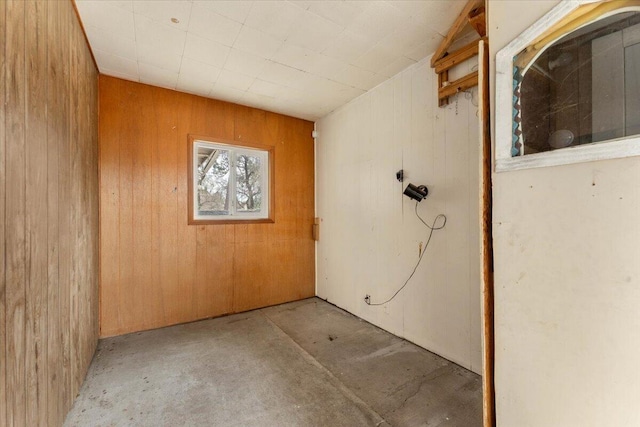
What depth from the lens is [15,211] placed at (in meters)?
1.09

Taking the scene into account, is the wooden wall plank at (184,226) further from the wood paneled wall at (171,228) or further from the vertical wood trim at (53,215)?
the vertical wood trim at (53,215)

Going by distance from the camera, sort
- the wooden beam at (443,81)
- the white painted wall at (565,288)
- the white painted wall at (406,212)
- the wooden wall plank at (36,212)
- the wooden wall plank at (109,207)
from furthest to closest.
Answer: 1. the wooden wall plank at (109,207)
2. the wooden beam at (443,81)
3. the white painted wall at (406,212)
4. the wooden wall plank at (36,212)
5. the white painted wall at (565,288)

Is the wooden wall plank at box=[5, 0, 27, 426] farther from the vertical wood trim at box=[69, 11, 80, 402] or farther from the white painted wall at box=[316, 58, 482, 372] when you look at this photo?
the white painted wall at box=[316, 58, 482, 372]

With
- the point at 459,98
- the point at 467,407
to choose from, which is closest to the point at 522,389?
the point at 467,407

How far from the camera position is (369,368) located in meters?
2.15

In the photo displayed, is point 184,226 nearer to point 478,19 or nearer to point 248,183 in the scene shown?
point 248,183

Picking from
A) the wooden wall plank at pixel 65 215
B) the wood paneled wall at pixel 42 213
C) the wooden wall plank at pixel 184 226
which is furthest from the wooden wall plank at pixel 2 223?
the wooden wall plank at pixel 184 226

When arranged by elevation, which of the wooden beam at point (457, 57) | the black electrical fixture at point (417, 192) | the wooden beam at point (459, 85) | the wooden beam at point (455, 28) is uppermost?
the wooden beam at point (455, 28)

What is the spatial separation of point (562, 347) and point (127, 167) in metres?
3.57

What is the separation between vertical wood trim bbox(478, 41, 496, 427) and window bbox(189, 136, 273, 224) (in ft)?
9.28

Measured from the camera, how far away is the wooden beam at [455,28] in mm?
1740

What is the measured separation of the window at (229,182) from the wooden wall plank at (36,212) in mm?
1801

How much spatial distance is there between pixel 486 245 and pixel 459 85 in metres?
1.45

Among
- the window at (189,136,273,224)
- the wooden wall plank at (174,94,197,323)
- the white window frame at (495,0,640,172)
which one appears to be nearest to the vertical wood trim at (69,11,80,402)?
the wooden wall plank at (174,94,197,323)
